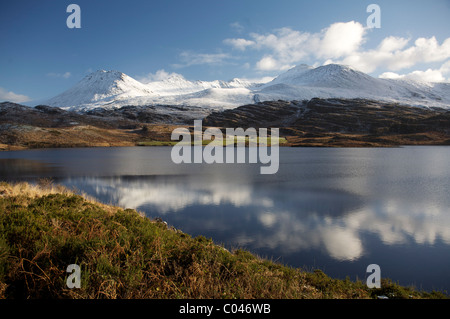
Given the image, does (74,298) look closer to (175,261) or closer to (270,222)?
(175,261)

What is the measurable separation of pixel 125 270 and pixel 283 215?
1410cm

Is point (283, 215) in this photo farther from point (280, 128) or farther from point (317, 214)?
point (280, 128)

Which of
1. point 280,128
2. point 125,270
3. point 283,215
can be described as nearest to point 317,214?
point 283,215

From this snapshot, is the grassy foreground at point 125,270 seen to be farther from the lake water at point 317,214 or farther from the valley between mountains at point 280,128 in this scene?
the valley between mountains at point 280,128

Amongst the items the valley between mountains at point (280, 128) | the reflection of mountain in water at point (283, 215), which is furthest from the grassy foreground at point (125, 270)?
the valley between mountains at point (280, 128)

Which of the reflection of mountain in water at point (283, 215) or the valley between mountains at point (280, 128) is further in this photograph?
the valley between mountains at point (280, 128)

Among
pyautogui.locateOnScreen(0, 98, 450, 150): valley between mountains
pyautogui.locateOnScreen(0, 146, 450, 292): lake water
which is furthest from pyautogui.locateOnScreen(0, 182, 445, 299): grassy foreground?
pyautogui.locateOnScreen(0, 98, 450, 150): valley between mountains

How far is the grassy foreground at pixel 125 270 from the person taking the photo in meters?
5.60

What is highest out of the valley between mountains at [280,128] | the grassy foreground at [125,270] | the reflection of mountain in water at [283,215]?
the valley between mountains at [280,128]

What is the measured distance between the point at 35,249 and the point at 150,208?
13.9m

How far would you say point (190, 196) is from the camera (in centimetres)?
2397

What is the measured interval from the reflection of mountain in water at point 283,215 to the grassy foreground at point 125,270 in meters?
5.68

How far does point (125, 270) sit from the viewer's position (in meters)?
Result: 5.90

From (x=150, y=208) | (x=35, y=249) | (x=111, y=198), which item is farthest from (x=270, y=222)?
(x=111, y=198)
